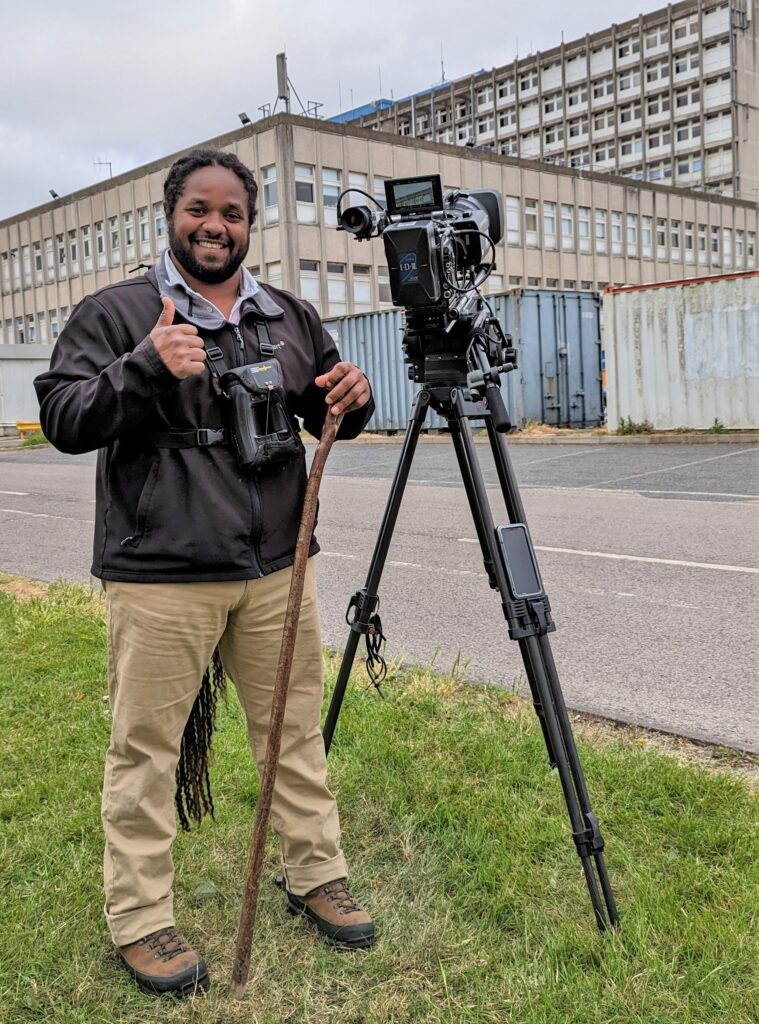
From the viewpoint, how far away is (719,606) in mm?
6105

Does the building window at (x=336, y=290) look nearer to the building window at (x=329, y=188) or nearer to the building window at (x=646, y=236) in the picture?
the building window at (x=329, y=188)

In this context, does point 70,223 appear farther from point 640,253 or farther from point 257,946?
point 257,946

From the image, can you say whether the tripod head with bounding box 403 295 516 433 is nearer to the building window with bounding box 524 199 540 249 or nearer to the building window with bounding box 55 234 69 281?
the building window with bounding box 524 199 540 249

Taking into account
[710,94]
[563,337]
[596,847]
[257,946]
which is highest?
[710,94]

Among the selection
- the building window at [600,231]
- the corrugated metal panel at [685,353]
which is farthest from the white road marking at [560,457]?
the building window at [600,231]

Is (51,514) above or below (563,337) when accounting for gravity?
below

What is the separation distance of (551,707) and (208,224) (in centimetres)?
156

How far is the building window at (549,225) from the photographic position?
48.2 m

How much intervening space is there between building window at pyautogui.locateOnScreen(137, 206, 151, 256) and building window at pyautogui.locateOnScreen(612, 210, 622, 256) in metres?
23.6

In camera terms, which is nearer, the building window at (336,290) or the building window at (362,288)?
the building window at (336,290)

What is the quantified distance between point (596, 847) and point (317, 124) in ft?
127

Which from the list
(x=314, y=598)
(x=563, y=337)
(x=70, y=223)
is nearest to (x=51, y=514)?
(x=314, y=598)

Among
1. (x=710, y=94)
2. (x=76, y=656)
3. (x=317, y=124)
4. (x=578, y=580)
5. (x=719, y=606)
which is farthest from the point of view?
(x=710, y=94)

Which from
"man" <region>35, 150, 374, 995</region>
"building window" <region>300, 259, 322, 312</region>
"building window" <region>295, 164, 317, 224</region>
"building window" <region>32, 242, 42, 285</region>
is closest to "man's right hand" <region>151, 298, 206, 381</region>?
"man" <region>35, 150, 374, 995</region>
